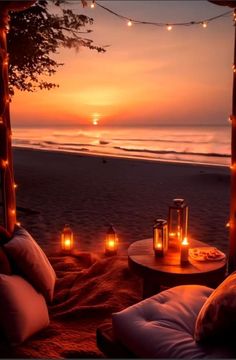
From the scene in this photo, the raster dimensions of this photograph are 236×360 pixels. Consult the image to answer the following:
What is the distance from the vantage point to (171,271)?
3066 millimetres

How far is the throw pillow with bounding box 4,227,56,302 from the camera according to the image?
2.73 meters

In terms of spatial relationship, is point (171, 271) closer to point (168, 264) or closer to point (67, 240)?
point (168, 264)

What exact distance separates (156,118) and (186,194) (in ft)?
257

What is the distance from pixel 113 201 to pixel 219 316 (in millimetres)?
7169

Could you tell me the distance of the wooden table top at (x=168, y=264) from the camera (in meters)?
3.09

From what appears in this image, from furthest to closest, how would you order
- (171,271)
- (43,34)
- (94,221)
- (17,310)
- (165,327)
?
(43,34), (94,221), (171,271), (17,310), (165,327)

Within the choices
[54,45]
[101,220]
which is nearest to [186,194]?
[101,220]

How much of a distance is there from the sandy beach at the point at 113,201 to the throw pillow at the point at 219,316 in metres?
3.41

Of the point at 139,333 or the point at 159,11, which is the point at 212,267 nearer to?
the point at 139,333

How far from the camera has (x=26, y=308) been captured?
2.49m

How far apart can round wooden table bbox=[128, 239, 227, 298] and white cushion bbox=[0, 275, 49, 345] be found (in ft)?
3.34

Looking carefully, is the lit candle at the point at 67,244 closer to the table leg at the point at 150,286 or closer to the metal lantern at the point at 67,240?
the metal lantern at the point at 67,240

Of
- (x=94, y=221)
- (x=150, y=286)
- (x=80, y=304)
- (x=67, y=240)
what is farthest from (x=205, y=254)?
(x=94, y=221)

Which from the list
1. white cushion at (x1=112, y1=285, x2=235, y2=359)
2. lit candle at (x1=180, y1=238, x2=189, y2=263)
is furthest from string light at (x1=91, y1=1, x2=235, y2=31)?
white cushion at (x1=112, y1=285, x2=235, y2=359)
